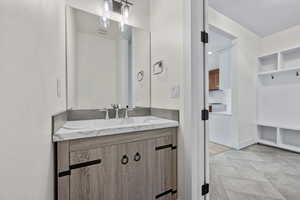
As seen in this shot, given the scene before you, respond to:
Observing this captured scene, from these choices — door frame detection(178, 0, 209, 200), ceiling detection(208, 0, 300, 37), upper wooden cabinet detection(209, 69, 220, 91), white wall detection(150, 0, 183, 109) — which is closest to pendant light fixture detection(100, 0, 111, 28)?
white wall detection(150, 0, 183, 109)

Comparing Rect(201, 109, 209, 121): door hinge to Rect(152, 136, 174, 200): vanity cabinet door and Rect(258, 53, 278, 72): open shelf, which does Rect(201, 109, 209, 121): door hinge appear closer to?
Rect(152, 136, 174, 200): vanity cabinet door

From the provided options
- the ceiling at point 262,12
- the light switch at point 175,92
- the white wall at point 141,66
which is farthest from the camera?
the ceiling at point 262,12

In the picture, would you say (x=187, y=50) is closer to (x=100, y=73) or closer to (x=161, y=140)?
(x=161, y=140)

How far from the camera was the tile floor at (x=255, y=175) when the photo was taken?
1653 mm

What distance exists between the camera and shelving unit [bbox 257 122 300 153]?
3033 mm

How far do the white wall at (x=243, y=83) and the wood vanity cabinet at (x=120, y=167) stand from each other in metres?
2.40

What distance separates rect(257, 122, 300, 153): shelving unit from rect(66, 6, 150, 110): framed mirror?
3.19 meters

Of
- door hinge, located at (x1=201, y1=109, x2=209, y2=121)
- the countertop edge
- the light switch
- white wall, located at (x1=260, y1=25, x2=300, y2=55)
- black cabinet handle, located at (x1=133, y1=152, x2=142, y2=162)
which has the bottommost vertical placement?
black cabinet handle, located at (x1=133, y1=152, x2=142, y2=162)

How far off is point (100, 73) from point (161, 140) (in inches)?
39.7

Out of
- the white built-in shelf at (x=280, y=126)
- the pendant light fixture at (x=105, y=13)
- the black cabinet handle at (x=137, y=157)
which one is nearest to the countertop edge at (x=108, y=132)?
the black cabinet handle at (x=137, y=157)

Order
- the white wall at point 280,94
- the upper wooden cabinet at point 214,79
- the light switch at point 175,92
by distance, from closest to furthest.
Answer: the light switch at point 175,92
the white wall at point 280,94
the upper wooden cabinet at point 214,79

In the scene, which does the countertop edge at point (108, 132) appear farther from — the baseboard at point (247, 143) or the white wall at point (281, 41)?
the white wall at point (281, 41)

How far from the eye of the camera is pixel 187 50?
131 cm

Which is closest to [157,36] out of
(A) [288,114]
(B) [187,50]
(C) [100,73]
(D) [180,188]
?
(B) [187,50]
